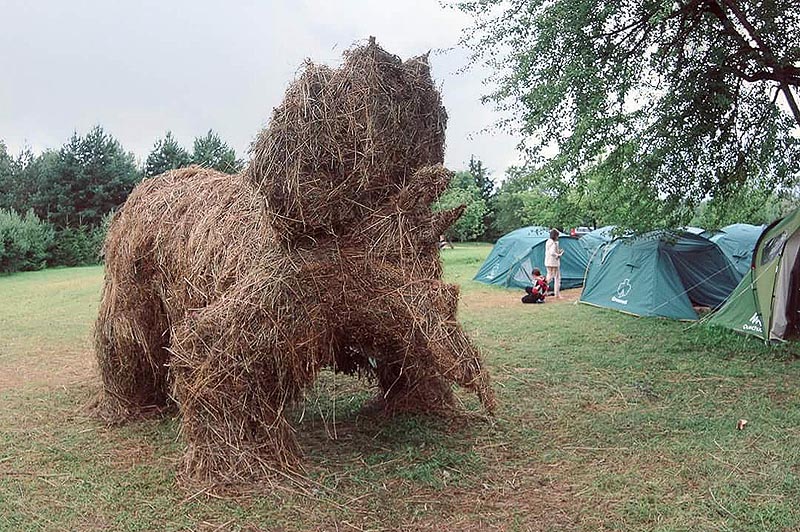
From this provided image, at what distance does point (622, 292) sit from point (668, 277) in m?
1.00

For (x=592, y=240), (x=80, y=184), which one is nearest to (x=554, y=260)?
(x=592, y=240)

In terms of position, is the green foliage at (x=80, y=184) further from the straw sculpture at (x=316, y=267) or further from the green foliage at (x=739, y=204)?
the straw sculpture at (x=316, y=267)

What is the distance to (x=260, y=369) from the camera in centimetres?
416

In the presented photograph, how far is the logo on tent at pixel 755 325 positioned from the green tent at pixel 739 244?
4231mm

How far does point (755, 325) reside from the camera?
8820mm

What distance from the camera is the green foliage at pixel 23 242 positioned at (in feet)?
76.7

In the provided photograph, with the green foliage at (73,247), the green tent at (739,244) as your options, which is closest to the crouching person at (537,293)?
the green tent at (739,244)

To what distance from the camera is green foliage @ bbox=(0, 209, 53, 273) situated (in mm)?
23375

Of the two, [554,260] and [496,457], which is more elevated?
[554,260]

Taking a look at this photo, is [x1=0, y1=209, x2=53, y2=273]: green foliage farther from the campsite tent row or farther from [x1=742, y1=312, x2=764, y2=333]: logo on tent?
[x1=742, y1=312, x2=764, y2=333]: logo on tent

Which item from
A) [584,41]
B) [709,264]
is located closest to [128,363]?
[584,41]

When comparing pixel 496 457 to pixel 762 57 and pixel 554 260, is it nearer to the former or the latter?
pixel 762 57

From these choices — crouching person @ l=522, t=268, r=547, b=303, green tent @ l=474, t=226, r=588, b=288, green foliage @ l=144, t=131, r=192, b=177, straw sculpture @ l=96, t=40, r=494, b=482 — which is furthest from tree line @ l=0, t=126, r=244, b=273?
straw sculpture @ l=96, t=40, r=494, b=482

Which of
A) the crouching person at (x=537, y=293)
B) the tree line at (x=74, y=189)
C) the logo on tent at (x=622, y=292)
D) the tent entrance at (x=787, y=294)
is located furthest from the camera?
the tree line at (x=74, y=189)
